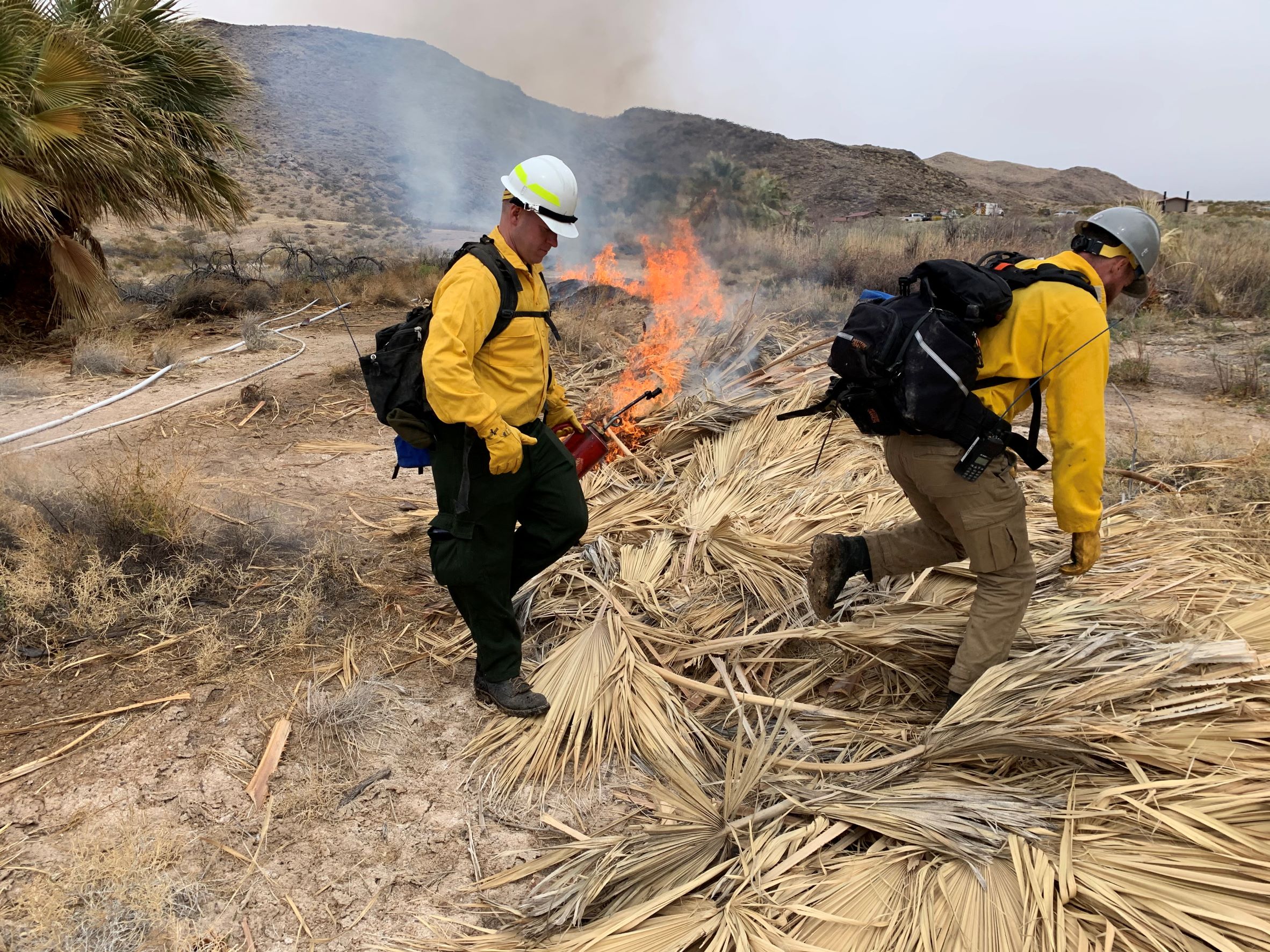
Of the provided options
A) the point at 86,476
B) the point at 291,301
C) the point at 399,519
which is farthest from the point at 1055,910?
the point at 291,301

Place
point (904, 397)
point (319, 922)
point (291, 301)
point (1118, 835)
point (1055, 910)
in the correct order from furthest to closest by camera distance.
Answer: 1. point (291, 301)
2. point (904, 397)
3. point (319, 922)
4. point (1118, 835)
5. point (1055, 910)

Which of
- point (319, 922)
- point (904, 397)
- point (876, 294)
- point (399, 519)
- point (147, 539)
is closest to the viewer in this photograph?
point (319, 922)

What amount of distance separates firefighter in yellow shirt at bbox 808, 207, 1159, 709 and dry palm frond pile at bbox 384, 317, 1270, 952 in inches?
9.6

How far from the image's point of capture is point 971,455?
99.8 inches

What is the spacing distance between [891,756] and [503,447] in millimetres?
1628

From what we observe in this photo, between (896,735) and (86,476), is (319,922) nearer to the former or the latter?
(896,735)

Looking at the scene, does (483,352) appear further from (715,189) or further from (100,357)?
(715,189)

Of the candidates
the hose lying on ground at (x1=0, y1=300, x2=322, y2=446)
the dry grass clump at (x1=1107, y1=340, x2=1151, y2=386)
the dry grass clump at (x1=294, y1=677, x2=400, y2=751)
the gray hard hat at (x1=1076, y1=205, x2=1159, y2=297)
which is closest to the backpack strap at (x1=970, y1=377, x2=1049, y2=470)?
the gray hard hat at (x1=1076, y1=205, x2=1159, y2=297)

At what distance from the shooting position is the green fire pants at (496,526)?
2.80 m

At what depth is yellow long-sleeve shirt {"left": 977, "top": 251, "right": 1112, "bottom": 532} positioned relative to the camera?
2406mm

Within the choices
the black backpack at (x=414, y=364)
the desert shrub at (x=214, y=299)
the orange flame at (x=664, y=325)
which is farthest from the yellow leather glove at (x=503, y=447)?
the desert shrub at (x=214, y=299)

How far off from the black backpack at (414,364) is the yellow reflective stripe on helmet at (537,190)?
0.77 feet

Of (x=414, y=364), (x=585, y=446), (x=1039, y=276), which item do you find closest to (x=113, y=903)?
(x=414, y=364)

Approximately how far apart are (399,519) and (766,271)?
34.0 feet
